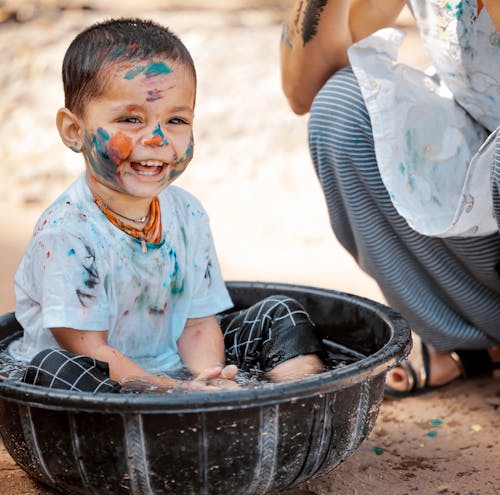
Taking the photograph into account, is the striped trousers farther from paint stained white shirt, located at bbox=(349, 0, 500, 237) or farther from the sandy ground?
the sandy ground

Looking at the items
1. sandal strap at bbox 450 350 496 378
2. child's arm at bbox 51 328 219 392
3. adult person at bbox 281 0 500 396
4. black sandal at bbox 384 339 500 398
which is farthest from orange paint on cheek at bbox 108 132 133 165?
sandal strap at bbox 450 350 496 378

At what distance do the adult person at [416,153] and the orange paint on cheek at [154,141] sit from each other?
1.97 ft

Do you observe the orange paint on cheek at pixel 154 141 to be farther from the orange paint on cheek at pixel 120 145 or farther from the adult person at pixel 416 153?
the adult person at pixel 416 153

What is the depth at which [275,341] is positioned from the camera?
6.57 feet

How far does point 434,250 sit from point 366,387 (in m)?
0.79

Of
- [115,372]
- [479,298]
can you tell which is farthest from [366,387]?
[479,298]

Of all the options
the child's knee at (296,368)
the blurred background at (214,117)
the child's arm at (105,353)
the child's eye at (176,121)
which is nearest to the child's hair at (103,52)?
the child's eye at (176,121)

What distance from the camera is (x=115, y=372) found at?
1.78 m

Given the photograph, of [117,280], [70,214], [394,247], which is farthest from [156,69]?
[394,247]

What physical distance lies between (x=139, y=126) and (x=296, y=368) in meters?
0.64

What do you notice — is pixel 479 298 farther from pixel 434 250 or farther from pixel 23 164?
pixel 23 164

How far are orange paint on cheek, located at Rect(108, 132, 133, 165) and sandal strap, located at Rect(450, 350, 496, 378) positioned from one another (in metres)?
1.29

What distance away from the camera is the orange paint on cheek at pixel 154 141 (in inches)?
72.0

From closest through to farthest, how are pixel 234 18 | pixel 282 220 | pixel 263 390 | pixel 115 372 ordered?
pixel 263 390 < pixel 115 372 < pixel 282 220 < pixel 234 18
